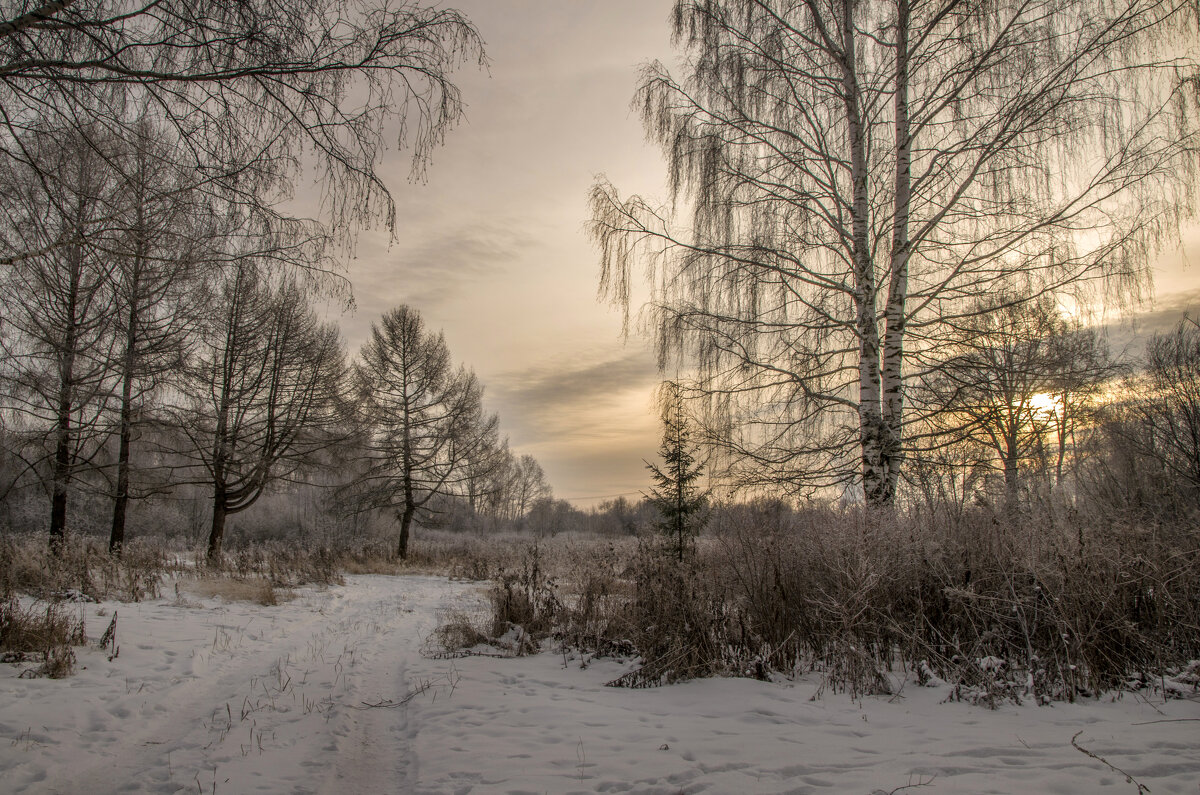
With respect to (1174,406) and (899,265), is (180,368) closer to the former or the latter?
(899,265)

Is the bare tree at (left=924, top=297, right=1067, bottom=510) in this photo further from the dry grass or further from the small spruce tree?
the dry grass

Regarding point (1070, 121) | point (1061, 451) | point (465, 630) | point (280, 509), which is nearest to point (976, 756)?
point (465, 630)

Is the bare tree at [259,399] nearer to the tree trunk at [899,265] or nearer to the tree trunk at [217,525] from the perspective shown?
the tree trunk at [217,525]

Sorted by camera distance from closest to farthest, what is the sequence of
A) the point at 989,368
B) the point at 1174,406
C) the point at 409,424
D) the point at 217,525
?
the point at 989,368 → the point at 1174,406 → the point at 217,525 → the point at 409,424

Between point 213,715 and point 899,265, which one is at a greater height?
point 899,265

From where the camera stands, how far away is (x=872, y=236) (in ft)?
27.5

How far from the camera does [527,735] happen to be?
3.81m

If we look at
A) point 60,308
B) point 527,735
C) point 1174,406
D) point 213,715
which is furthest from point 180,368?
point 1174,406

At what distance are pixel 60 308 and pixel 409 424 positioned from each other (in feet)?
37.3

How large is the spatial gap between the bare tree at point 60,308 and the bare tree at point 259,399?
215 centimetres

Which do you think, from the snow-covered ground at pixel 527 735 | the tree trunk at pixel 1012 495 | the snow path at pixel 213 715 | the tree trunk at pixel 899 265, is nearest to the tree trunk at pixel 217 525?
the snow path at pixel 213 715

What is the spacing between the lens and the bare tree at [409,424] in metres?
20.4

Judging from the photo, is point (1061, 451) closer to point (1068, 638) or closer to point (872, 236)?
point (872, 236)

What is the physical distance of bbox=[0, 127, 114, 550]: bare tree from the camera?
380cm
